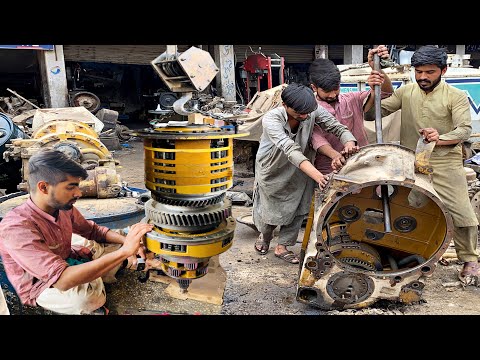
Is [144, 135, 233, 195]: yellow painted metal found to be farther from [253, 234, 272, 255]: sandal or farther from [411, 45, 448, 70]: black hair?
[253, 234, 272, 255]: sandal

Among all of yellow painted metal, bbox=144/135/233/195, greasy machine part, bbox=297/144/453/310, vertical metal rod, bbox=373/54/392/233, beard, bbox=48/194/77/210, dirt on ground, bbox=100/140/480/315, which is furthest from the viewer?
vertical metal rod, bbox=373/54/392/233

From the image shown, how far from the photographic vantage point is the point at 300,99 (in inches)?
101

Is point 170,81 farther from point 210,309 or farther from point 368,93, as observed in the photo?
point 368,93

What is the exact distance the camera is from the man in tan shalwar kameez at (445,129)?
2684 millimetres

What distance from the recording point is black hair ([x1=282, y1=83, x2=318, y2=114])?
2570 millimetres

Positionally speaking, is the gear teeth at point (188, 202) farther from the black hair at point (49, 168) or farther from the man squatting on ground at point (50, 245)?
the black hair at point (49, 168)

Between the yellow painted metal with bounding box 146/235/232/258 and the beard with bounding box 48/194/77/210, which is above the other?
the beard with bounding box 48/194/77/210

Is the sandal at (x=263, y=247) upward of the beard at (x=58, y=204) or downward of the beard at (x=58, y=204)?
downward

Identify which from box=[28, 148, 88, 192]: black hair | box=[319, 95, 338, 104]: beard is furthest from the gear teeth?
box=[319, 95, 338, 104]: beard

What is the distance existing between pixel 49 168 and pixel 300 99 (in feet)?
4.98

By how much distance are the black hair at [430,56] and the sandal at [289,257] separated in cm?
160

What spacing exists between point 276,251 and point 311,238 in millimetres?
1091

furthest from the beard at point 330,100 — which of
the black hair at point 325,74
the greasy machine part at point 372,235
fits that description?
the greasy machine part at point 372,235

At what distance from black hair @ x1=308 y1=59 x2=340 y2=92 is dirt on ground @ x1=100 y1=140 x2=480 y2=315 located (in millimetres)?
1273
